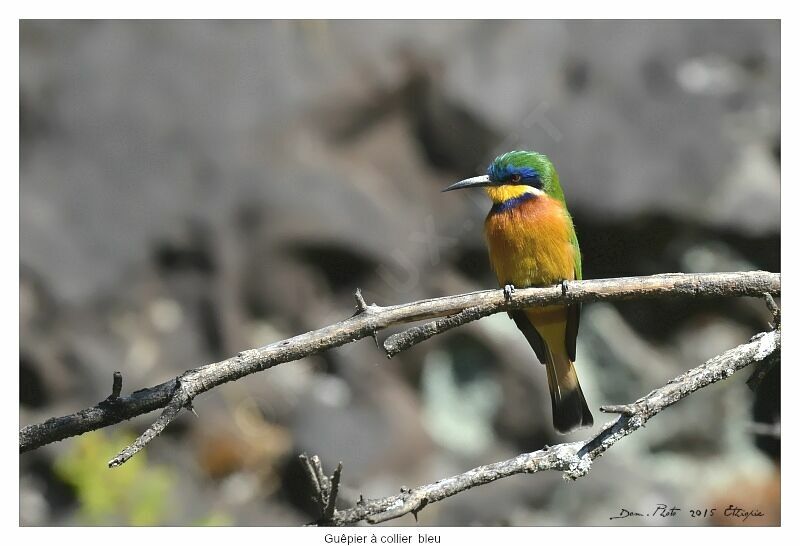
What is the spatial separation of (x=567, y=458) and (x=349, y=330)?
1.97 feet

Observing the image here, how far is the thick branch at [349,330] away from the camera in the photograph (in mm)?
1816

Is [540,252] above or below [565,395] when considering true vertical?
above

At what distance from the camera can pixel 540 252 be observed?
9.05ft

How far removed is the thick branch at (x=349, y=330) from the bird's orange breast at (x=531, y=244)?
0.40m

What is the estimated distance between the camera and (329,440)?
349 centimetres

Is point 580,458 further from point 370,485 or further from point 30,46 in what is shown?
point 30,46

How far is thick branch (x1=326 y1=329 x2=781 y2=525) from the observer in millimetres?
1703

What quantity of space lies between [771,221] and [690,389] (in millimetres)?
1434

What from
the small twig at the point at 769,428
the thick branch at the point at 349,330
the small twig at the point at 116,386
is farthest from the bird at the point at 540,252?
the small twig at the point at 116,386

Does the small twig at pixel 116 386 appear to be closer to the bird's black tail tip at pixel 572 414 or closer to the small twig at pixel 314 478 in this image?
the small twig at pixel 314 478

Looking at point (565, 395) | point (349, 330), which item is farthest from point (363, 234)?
point (349, 330)

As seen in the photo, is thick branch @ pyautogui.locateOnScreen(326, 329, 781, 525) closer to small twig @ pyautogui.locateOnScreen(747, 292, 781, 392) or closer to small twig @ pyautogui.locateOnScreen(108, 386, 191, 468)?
small twig @ pyautogui.locateOnScreen(747, 292, 781, 392)

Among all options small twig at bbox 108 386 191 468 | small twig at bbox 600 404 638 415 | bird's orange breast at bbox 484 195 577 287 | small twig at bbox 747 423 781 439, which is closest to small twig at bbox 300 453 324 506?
small twig at bbox 108 386 191 468

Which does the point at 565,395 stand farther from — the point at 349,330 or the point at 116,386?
the point at 116,386
